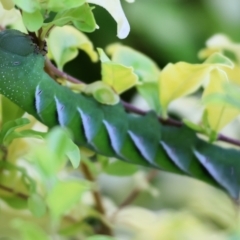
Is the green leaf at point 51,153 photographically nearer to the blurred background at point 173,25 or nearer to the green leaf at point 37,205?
the green leaf at point 37,205

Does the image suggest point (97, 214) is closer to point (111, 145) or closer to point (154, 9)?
point (111, 145)

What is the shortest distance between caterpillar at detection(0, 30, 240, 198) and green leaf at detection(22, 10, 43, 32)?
0.14 feet

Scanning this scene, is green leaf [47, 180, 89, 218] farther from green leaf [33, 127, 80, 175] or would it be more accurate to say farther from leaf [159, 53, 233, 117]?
leaf [159, 53, 233, 117]

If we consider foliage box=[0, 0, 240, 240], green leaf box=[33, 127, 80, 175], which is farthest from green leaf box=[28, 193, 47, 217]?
green leaf box=[33, 127, 80, 175]

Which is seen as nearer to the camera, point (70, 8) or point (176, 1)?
point (70, 8)

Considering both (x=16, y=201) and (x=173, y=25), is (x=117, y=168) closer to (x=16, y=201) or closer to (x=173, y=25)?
(x=16, y=201)

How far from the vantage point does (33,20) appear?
0.94ft

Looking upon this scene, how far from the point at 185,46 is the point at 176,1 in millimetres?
186

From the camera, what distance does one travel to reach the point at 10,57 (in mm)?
331

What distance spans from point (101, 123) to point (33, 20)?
115mm

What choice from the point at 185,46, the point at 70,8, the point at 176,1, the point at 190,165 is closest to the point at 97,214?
the point at 190,165

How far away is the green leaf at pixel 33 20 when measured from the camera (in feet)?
0.94

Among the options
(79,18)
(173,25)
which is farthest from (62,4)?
(173,25)

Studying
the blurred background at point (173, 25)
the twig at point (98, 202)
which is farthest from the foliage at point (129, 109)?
the blurred background at point (173, 25)
